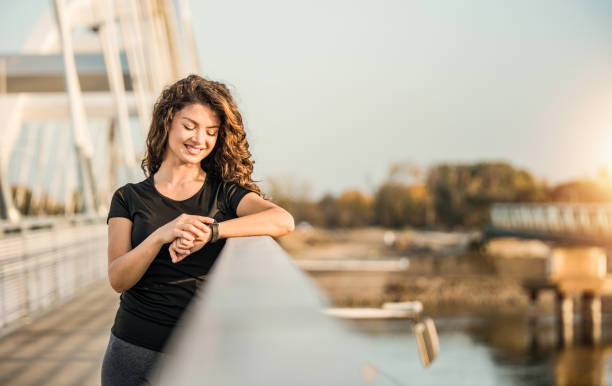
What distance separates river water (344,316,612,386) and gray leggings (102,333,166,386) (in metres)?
37.6

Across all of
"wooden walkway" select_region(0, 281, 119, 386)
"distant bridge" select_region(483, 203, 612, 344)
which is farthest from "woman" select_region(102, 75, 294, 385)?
"distant bridge" select_region(483, 203, 612, 344)

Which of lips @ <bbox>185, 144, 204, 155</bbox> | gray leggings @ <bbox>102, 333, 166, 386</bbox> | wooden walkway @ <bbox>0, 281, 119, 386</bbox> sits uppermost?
lips @ <bbox>185, 144, 204, 155</bbox>

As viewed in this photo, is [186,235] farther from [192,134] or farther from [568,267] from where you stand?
[568,267]

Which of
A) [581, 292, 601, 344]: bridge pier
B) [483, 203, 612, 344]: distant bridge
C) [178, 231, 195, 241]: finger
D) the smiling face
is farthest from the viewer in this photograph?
[581, 292, 601, 344]: bridge pier

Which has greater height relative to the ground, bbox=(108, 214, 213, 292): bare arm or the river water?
bbox=(108, 214, 213, 292): bare arm

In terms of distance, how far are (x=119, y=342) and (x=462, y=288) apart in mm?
69888

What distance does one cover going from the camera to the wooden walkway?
493 centimetres

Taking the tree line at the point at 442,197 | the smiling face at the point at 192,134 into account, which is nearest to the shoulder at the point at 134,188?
Result: the smiling face at the point at 192,134

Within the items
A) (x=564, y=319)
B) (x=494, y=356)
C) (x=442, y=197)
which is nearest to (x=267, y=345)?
(x=494, y=356)

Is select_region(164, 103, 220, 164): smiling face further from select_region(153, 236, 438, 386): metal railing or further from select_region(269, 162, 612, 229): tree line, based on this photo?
select_region(269, 162, 612, 229): tree line

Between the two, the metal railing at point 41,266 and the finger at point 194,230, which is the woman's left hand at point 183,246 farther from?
the metal railing at point 41,266

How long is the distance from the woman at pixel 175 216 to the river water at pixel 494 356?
37424 mm

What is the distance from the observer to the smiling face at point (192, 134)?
196 cm

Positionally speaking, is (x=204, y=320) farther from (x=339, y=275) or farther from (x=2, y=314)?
(x=339, y=275)
